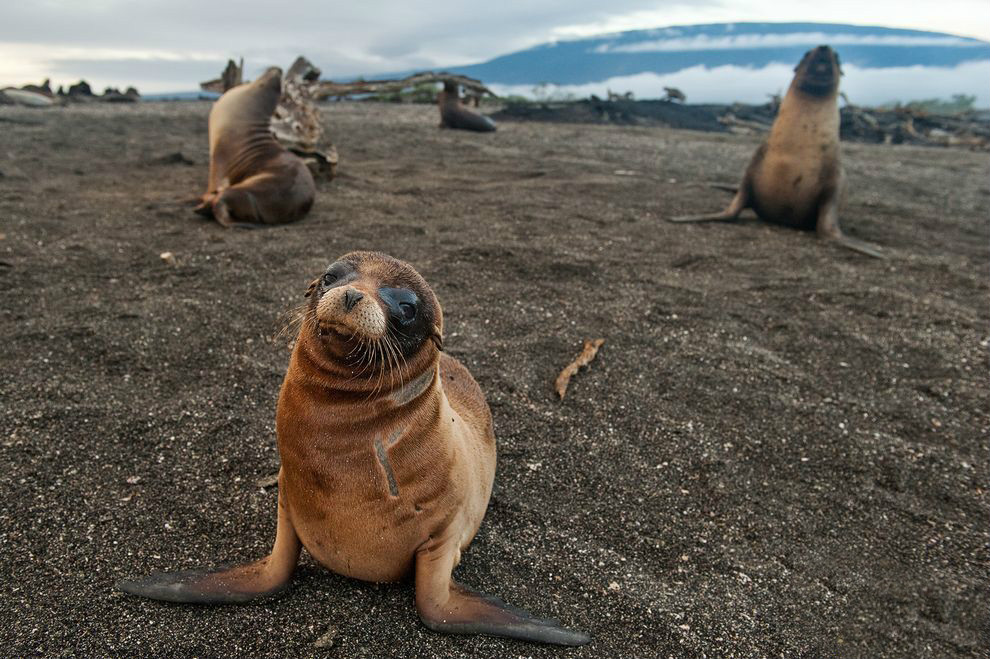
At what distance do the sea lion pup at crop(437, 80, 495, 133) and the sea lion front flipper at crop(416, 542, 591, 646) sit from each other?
11485 mm

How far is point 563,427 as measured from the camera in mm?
3232

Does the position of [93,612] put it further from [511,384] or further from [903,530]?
[903,530]

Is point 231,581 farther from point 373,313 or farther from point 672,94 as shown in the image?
point 672,94

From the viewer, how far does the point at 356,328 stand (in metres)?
1.77

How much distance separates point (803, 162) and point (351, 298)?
20.3 feet

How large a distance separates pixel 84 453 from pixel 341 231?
3282mm

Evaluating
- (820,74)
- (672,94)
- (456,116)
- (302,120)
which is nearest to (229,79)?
(302,120)

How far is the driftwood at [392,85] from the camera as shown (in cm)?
1120

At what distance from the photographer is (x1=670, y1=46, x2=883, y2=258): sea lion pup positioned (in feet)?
22.3

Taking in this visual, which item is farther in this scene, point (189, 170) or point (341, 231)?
point (189, 170)

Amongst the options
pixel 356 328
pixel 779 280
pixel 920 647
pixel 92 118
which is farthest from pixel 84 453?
pixel 92 118

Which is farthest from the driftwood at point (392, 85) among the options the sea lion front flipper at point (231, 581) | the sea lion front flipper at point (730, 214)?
the sea lion front flipper at point (231, 581)

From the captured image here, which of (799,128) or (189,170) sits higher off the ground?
(799,128)

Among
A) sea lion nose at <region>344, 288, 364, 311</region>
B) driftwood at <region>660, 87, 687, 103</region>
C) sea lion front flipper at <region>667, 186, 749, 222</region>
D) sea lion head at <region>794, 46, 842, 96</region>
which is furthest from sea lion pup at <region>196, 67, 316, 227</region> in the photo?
driftwood at <region>660, 87, 687, 103</region>
